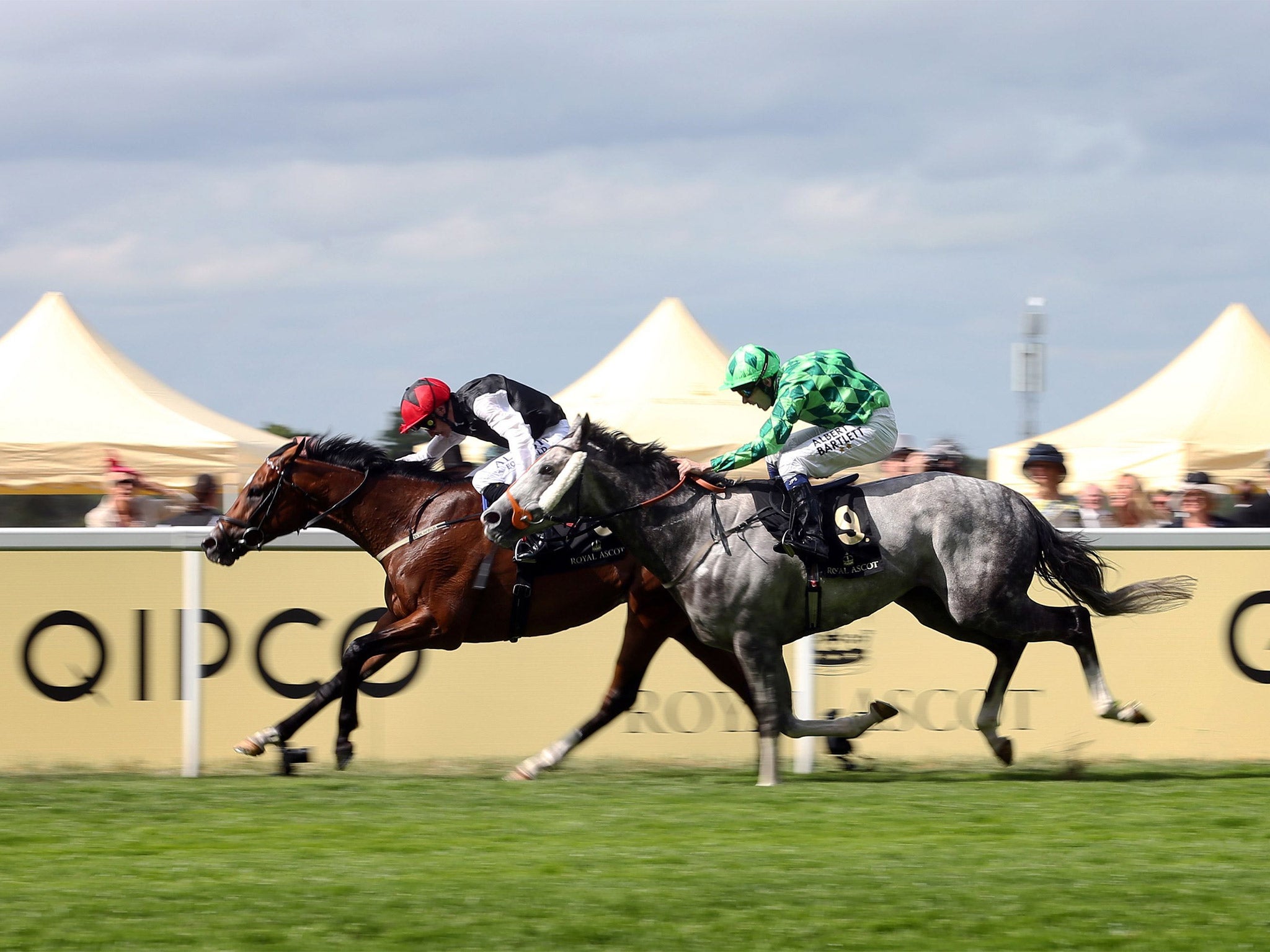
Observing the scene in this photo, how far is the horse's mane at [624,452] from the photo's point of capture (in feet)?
23.7

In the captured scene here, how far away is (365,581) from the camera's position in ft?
26.1

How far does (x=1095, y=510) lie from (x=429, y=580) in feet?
17.2

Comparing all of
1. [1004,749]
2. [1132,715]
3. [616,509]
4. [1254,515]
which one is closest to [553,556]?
[616,509]

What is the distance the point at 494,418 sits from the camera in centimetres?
762

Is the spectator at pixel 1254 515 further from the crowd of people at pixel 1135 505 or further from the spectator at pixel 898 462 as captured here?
the spectator at pixel 898 462

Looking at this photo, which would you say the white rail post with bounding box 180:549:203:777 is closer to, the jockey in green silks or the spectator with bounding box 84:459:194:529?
the spectator with bounding box 84:459:194:529

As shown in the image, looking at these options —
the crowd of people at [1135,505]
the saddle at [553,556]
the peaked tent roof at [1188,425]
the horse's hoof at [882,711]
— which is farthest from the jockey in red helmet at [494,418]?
the peaked tent roof at [1188,425]

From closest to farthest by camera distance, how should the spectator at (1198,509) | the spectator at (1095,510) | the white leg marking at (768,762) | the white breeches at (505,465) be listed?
the white leg marking at (768,762), the white breeches at (505,465), the spectator at (1198,509), the spectator at (1095,510)

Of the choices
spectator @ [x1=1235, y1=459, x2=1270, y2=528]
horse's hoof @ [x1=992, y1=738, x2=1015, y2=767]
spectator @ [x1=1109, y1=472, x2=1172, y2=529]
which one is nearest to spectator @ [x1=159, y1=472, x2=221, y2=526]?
horse's hoof @ [x1=992, y1=738, x2=1015, y2=767]

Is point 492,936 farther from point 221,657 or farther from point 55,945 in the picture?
point 221,657

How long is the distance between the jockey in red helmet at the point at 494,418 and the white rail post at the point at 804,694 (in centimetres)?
148

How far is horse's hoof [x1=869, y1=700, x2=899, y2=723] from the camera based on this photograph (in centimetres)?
721

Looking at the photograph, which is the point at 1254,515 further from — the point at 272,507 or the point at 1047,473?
the point at 272,507

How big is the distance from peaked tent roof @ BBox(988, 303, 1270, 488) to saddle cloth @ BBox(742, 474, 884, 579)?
7.71 metres
